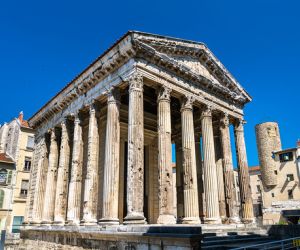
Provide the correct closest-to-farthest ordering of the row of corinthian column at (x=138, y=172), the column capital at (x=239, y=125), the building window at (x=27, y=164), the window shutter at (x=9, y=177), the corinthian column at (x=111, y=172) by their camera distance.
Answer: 1. the row of corinthian column at (x=138, y=172)
2. the corinthian column at (x=111, y=172)
3. the column capital at (x=239, y=125)
4. the window shutter at (x=9, y=177)
5. the building window at (x=27, y=164)

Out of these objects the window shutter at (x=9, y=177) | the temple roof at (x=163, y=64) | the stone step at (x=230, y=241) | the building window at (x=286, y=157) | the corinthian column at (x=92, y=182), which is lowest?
the stone step at (x=230, y=241)

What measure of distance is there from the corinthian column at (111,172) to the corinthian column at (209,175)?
419 centimetres

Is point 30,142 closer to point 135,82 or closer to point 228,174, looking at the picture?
point 135,82

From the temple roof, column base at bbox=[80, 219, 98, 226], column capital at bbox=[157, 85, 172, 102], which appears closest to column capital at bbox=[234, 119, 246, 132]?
the temple roof

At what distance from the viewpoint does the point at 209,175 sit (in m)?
13.1

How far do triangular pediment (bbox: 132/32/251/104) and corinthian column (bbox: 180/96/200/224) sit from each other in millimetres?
1798

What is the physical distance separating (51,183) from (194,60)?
34.7ft

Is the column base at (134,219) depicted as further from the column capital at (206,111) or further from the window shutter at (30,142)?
the window shutter at (30,142)

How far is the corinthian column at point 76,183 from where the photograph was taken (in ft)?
44.3

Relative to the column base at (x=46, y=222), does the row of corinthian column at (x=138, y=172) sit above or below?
above

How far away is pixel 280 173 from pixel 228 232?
2661 centimetres

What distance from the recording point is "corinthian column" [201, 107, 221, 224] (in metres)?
12.5

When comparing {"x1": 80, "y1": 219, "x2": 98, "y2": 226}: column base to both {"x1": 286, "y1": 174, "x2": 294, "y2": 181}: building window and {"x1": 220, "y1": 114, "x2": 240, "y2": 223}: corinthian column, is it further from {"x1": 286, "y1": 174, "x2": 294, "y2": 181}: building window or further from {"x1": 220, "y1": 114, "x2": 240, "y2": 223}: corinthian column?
{"x1": 286, "y1": 174, "x2": 294, "y2": 181}: building window

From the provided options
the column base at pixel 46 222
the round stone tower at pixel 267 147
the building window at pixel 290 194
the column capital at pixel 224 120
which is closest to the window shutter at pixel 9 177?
the column base at pixel 46 222
